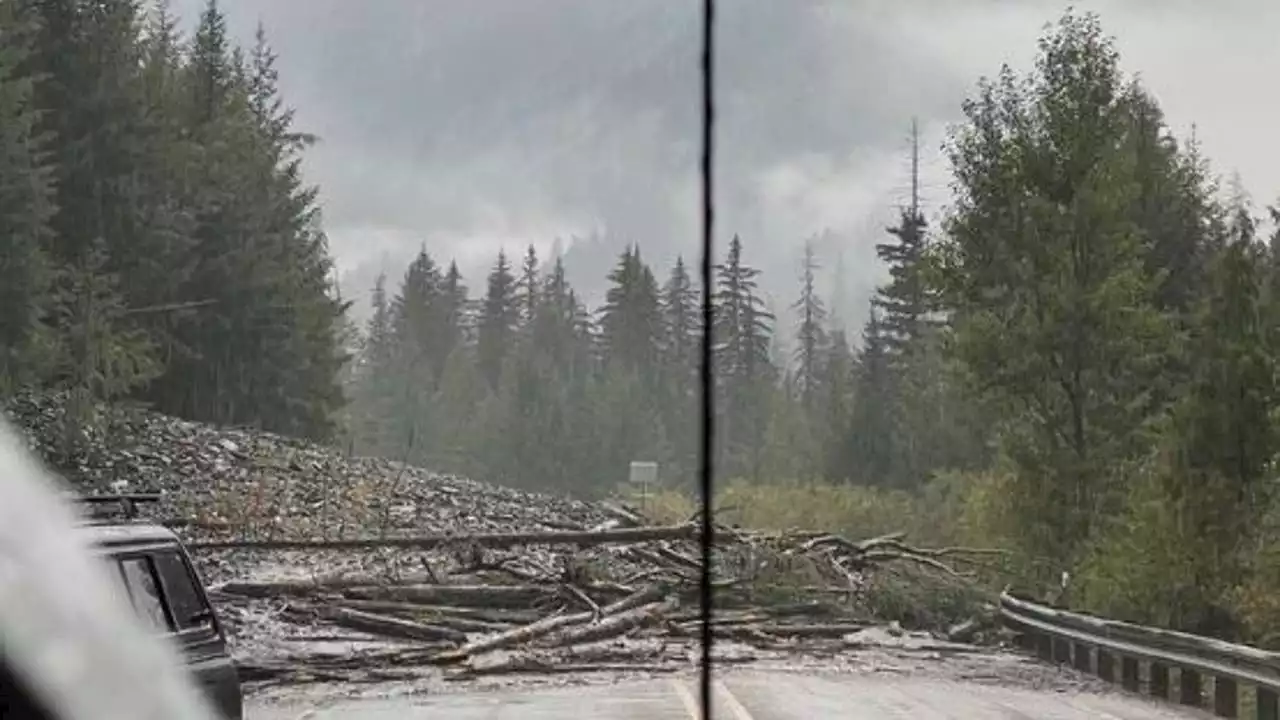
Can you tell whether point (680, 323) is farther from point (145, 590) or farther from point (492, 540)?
point (492, 540)

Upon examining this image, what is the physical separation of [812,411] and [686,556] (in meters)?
2.24

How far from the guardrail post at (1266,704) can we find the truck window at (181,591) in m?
7.20

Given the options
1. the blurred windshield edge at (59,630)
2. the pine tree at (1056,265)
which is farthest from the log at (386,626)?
the pine tree at (1056,265)

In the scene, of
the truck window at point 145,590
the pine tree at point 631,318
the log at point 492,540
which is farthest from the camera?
the log at point 492,540

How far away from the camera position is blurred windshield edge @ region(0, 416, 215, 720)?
158cm

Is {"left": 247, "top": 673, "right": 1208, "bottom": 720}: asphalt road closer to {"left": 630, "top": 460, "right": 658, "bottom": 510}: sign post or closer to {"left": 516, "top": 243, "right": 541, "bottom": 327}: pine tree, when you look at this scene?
{"left": 630, "top": 460, "right": 658, "bottom": 510}: sign post

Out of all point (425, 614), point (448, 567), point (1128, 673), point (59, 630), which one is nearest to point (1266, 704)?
point (1128, 673)

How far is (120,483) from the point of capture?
33.6ft

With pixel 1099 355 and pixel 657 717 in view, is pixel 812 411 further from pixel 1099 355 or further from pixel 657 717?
pixel 1099 355

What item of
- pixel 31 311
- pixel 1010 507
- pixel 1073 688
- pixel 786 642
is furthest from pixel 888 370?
pixel 31 311

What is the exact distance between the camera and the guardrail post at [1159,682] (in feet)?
37.8

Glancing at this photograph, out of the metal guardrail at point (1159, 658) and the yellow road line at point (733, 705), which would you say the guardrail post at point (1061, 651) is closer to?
the metal guardrail at point (1159, 658)

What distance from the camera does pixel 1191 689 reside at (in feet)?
36.1

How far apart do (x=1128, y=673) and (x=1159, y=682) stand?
19.9 inches
